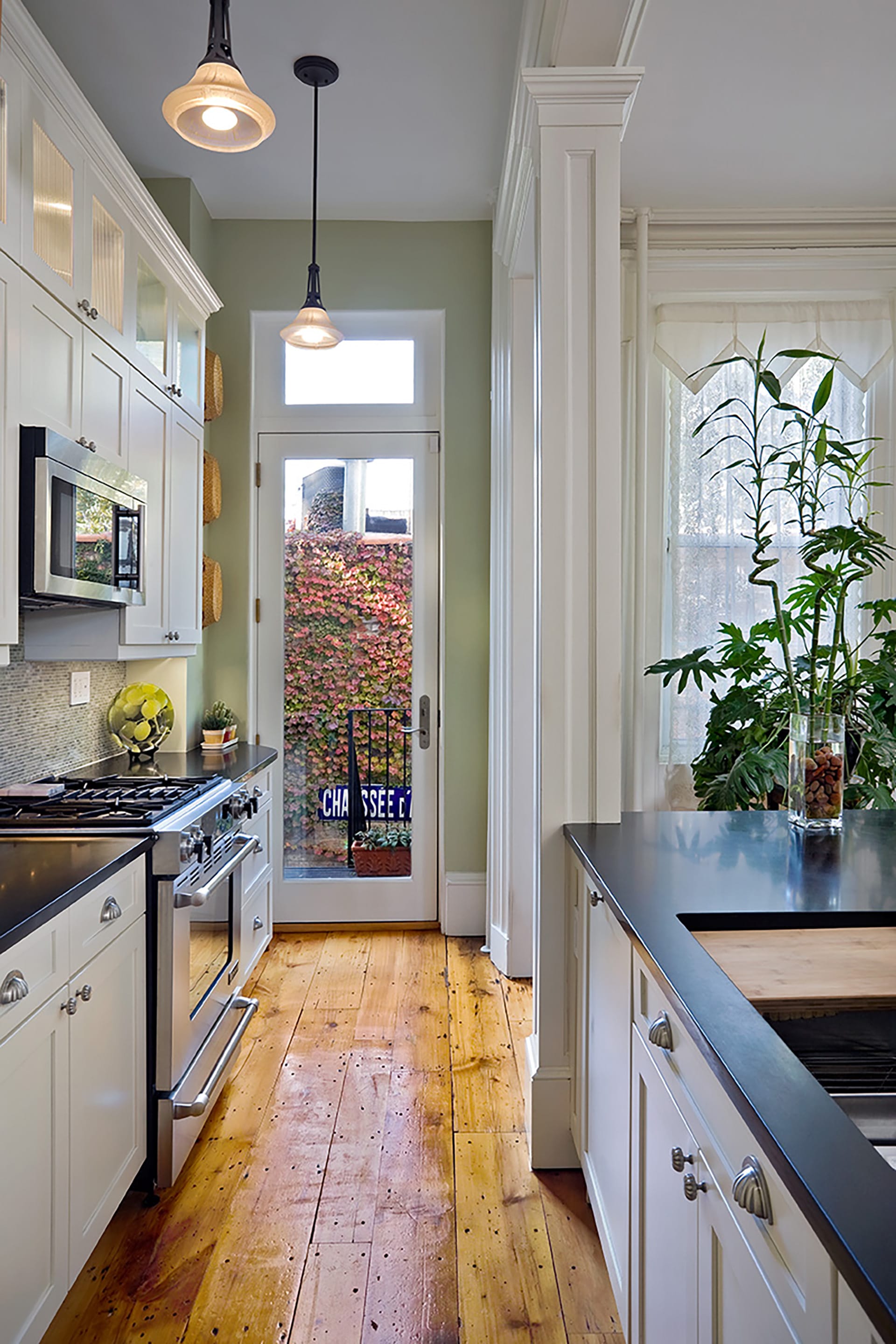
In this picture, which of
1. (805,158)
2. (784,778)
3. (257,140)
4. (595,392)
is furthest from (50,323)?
(805,158)

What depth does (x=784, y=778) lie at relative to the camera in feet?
9.07

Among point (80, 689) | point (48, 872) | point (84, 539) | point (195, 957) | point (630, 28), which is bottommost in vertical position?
point (195, 957)

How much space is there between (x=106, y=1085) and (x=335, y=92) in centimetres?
301

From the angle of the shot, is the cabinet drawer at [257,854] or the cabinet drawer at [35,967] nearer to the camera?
the cabinet drawer at [35,967]

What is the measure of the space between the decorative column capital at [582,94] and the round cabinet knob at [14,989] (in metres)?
2.14

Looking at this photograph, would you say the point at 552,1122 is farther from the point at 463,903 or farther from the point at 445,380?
the point at 445,380

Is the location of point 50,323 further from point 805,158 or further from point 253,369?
point 805,158

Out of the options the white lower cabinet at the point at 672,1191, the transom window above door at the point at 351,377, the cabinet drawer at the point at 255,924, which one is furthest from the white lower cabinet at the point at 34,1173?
the transom window above door at the point at 351,377

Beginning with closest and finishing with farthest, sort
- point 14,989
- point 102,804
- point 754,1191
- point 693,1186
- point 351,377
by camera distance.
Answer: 1. point 754,1191
2. point 693,1186
3. point 14,989
4. point 102,804
5. point 351,377

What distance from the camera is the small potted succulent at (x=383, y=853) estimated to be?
3.86m

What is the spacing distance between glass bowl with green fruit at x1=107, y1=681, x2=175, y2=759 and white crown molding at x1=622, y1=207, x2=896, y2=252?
254 centimetres

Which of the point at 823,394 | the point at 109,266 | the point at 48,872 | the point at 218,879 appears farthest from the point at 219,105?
the point at 218,879

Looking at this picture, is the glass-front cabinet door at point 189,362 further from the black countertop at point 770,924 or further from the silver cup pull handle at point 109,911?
the black countertop at point 770,924

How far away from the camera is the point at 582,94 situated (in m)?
2.10
